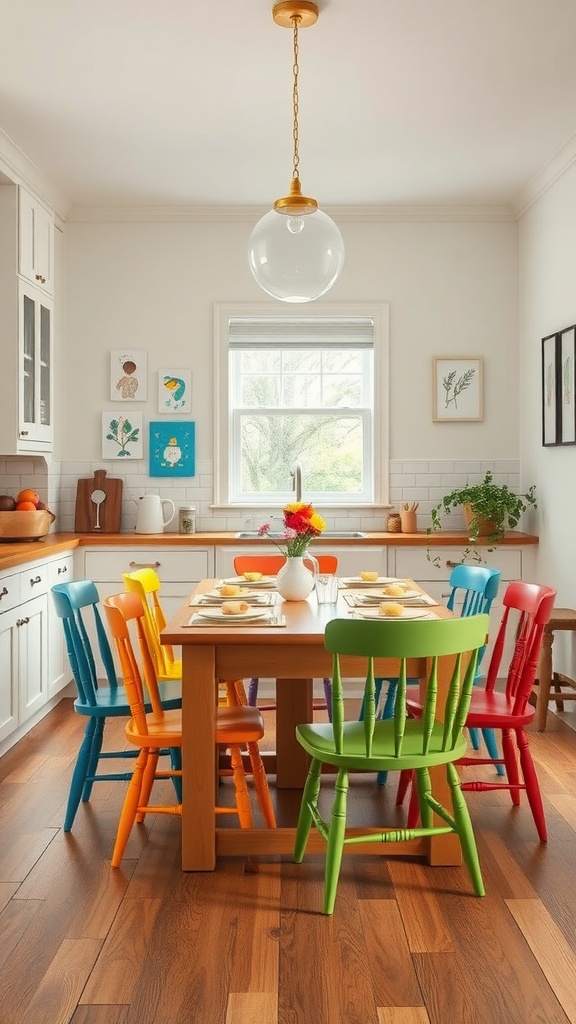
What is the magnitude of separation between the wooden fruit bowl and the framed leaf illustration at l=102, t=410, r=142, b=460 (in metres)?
0.99

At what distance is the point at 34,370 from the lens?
5.39 m

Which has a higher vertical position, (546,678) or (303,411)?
(303,411)

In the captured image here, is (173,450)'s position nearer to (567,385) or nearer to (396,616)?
(567,385)

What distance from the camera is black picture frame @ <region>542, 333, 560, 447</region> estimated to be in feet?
17.3

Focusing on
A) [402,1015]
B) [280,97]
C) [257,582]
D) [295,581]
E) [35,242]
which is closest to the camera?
[402,1015]

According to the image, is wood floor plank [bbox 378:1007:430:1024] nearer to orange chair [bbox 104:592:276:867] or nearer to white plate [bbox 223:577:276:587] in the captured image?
orange chair [bbox 104:592:276:867]

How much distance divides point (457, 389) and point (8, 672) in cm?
327

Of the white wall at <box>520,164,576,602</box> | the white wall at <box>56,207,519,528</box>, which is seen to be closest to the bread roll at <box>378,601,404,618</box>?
the white wall at <box>520,164,576,602</box>

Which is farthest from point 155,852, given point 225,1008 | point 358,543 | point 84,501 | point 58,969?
point 84,501

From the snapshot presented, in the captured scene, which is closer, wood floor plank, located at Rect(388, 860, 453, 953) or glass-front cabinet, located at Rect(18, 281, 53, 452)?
wood floor plank, located at Rect(388, 860, 453, 953)

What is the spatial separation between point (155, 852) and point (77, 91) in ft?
10.4

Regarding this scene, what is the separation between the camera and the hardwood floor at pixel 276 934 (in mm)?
2271

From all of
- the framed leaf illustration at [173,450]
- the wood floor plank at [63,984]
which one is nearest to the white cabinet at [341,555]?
the framed leaf illustration at [173,450]

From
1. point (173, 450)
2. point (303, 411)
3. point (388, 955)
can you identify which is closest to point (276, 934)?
point (388, 955)
